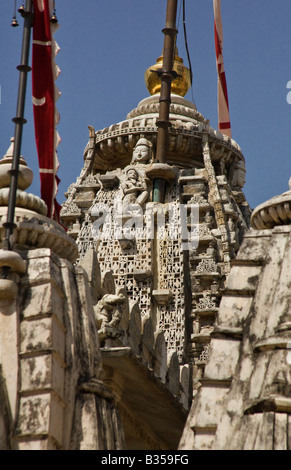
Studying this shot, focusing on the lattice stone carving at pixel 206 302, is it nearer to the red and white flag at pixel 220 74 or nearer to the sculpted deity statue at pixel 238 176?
the sculpted deity statue at pixel 238 176

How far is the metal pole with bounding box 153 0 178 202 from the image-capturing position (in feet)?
104

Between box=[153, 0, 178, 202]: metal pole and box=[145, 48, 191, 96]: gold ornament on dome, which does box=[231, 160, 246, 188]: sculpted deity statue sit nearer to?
box=[153, 0, 178, 202]: metal pole

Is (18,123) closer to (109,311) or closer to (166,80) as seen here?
(109,311)

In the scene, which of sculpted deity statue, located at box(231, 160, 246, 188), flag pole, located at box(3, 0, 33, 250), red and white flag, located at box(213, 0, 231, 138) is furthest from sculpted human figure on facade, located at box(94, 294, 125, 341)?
red and white flag, located at box(213, 0, 231, 138)

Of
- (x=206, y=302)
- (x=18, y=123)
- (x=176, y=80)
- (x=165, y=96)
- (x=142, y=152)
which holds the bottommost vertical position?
(x=18, y=123)

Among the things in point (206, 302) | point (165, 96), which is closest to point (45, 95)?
point (206, 302)

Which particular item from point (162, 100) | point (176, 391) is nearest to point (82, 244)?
point (162, 100)

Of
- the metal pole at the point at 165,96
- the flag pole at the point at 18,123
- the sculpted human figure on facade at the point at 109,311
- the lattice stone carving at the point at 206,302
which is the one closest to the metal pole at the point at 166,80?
the metal pole at the point at 165,96

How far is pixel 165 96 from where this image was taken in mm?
32219
